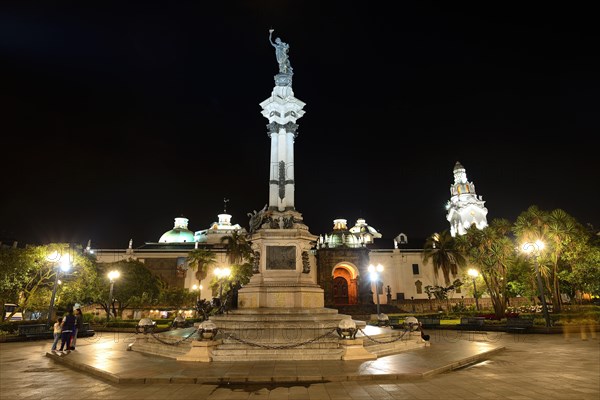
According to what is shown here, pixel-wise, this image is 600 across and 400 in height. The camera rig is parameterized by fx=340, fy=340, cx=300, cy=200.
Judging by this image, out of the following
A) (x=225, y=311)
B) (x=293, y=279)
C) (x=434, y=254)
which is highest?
(x=434, y=254)

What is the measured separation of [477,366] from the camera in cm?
1083

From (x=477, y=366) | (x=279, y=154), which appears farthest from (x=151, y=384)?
(x=279, y=154)

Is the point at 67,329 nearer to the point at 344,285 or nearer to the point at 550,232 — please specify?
the point at 550,232

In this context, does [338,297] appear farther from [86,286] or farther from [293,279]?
[293,279]

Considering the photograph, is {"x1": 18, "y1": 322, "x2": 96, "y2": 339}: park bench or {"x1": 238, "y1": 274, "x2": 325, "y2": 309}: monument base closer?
{"x1": 238, "y1": 274, "x2": 325, "y2": 309}: monument base

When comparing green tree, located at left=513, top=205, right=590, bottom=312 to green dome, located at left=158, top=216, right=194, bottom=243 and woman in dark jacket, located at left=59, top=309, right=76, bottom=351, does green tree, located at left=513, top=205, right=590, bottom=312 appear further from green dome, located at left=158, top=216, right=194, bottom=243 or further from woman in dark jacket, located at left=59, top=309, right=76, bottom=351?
green dome, located at left=158, top=216, right=194, bottom=243

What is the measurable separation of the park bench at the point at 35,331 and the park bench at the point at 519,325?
28182mm

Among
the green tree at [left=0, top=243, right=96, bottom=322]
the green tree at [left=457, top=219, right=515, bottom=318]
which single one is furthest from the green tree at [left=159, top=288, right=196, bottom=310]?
the green tree at [left=457, top=219, right=515, bottom=318]

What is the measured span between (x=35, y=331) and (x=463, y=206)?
3287 inches

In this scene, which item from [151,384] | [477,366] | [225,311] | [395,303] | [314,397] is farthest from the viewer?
[395,303]

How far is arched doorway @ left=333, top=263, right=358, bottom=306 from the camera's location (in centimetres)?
6066

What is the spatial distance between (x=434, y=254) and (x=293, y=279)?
151 feet

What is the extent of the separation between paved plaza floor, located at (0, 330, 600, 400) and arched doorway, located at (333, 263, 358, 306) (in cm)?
4939

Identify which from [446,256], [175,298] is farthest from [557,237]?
[175,298]
